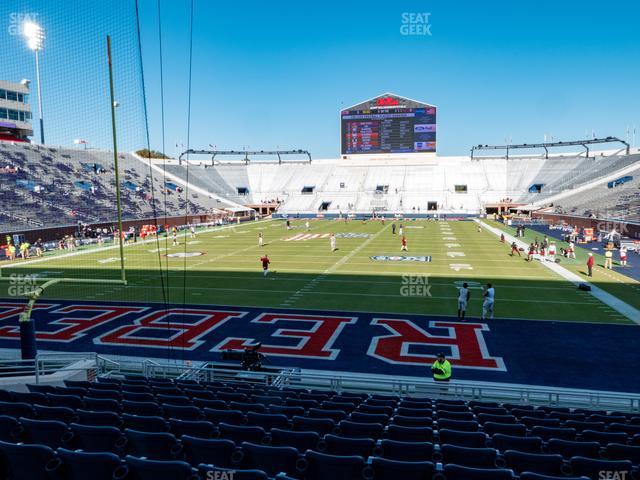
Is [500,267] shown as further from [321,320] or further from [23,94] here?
[23,94]

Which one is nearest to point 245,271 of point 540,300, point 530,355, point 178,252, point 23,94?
point 178,252

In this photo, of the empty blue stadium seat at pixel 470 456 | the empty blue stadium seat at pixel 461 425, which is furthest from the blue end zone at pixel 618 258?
the empty blue stadium seat at pixel 470 456

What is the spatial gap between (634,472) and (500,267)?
23346mm

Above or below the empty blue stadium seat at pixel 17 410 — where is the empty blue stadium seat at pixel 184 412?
below

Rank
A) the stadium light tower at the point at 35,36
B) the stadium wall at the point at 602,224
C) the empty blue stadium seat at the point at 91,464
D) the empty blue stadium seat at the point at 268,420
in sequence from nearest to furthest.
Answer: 1. the empty blue stadium seat at the point at 91,464
2. the empty blue stadium seat at the point at 268,420
3. the stadium light tower at the point at 35,36
4. the stadium wall at the point at 602,224

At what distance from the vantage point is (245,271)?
25.8 meters

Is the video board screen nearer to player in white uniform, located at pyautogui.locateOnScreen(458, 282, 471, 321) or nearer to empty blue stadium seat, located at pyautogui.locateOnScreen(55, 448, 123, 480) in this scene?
player in white uniform, located at pyautogui.locateOnScreen(458, 282, 471, 321)

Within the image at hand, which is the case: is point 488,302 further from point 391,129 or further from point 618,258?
point 391,129

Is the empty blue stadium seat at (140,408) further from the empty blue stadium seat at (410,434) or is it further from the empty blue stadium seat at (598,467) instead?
the empty blue stadium seat at (598,467)

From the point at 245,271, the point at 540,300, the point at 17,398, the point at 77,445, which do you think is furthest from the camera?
the point at 245,271

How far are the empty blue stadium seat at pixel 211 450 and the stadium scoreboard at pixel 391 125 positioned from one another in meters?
74.9

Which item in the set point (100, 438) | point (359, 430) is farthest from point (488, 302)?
point (100, 438)

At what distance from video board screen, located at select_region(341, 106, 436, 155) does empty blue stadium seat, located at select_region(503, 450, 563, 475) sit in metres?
74.3

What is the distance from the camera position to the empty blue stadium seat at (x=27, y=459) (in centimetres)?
360
